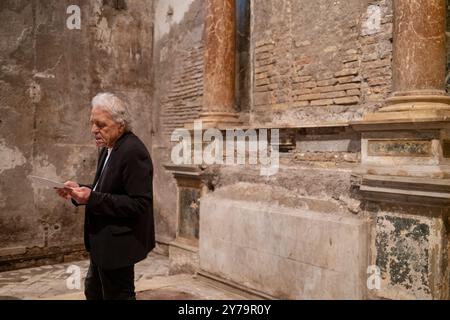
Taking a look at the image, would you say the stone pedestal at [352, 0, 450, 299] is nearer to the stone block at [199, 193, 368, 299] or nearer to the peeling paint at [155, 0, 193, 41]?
the stone block at [199, 193, 368, 299]

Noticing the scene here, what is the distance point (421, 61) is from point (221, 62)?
2.38 meters

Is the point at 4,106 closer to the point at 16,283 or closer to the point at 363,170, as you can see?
the point at 16,283

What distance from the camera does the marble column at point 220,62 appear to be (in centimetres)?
484

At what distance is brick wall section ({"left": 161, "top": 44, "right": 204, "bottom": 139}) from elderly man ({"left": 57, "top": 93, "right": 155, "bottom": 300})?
3782 mm

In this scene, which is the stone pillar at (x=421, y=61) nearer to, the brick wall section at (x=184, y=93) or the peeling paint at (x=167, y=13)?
the brick wall section at (x=184, y=93)

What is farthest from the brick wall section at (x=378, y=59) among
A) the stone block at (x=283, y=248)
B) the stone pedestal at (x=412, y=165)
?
the stone block at (x=283, y=248)

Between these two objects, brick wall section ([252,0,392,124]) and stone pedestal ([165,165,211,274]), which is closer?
brick wall section ([252,0,392,124])

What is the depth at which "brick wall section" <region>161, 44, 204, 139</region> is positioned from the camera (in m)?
6.32

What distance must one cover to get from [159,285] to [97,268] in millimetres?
1669

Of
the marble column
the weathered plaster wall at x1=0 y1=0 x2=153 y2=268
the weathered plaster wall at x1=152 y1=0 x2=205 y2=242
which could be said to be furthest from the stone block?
the weathered plaster wall at x1=0 y1=0 x2=153 y2=268

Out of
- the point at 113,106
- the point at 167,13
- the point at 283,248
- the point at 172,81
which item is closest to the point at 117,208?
the point at 113,106

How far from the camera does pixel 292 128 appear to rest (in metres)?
4.01

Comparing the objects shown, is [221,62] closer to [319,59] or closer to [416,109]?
[319,59]

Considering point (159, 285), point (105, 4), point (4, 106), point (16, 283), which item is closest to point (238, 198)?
point (159, 285)
